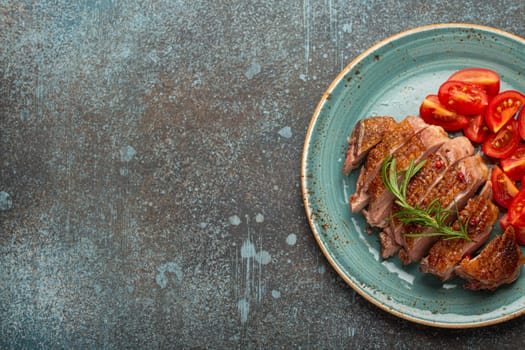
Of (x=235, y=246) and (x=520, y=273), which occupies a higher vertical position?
(x=520, y=273)

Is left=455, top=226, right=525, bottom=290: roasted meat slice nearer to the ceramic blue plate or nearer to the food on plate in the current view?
the food on plate

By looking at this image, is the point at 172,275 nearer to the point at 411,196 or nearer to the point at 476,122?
the point at 411,196

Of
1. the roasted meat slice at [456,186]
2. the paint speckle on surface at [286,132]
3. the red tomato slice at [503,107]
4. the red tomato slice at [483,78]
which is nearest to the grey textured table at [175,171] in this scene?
the paint speckle on surface at [286,132]

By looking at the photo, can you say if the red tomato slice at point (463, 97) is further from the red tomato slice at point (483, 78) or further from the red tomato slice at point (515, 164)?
the red tomato slice at point (515, 164)

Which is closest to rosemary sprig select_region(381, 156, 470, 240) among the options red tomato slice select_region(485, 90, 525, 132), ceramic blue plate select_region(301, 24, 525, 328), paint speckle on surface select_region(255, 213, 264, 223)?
ceramic blue plate select_region(301, 24, 525, 328)

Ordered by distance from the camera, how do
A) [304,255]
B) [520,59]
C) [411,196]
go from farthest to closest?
[304,255]
[520,59]
[411,196]

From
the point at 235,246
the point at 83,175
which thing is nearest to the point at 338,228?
the point at 235,246

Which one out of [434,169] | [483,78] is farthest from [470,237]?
[483,78]
